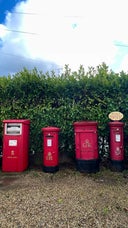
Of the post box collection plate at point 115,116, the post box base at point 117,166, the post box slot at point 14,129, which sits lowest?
the post box base at point 117,166

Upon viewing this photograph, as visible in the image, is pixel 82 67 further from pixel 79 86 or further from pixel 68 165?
pixel 68 165

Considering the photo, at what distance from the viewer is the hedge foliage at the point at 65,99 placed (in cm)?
513

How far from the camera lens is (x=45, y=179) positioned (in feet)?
13.7

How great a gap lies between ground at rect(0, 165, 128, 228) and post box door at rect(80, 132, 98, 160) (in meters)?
0.43

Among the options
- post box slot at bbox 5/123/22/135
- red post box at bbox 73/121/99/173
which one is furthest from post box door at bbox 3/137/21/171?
red post box at bbox 73/121/99/173

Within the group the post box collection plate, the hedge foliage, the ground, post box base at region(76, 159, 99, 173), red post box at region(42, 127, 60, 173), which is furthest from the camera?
the hedge foliage

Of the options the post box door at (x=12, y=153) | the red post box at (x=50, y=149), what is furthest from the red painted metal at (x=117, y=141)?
the post box door at (x=12, y=153)

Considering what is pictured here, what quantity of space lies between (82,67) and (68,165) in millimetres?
2737

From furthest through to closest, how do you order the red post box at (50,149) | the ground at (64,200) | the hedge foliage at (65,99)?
1. the hedge foliage at (65,99)
2. the red post box at (50,149)
3. the ground at (64,200)

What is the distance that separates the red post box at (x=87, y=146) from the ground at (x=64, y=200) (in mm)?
201

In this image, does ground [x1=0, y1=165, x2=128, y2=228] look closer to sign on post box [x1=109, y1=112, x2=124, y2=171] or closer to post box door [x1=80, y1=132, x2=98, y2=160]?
sign on post box [x1=109, y1=112, x2=124, y2=171]

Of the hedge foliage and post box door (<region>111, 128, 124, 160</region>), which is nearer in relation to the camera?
post box door (<region>111, 128, 124, 160</region>)

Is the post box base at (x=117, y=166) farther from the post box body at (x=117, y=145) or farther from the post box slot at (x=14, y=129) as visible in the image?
the post box slot at (x=14, y=129)

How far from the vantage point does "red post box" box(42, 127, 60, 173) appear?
4637mm
